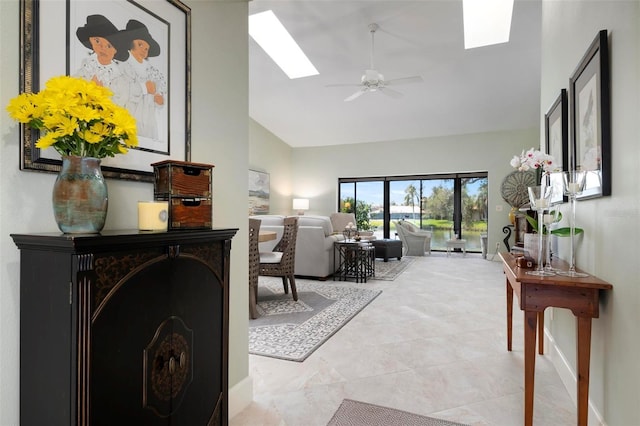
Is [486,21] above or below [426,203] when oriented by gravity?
above

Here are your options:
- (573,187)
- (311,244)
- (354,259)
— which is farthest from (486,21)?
(573,187)

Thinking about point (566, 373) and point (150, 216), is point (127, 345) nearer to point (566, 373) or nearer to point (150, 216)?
point (150, 216)

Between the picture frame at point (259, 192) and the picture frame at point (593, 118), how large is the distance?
724cm

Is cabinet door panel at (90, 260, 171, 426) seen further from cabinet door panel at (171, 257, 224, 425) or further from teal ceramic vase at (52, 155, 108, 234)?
teal ceramic vase at (52, 155, 108, 234)

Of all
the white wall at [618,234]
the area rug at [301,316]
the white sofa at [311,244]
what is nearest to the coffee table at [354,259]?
the white sofa at [311,244]

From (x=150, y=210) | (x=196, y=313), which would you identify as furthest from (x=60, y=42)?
(x=196, y=313)

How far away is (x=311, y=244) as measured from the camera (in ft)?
17.9

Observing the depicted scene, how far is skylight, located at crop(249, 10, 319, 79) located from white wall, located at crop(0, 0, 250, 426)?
11.2ft

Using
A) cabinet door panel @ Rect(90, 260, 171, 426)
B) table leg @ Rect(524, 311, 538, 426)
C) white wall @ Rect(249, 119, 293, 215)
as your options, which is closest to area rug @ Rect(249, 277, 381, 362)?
table leg @ Rect(524, 311, 538, 426)

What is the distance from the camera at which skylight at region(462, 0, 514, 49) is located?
471 centimetres

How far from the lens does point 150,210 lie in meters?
1.31

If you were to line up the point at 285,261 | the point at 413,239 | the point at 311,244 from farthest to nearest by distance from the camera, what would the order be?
the point at 413,239
the point at 311,244
the point at 285,261

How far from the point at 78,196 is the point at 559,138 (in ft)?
9.61

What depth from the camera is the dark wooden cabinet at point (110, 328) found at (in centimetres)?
94
